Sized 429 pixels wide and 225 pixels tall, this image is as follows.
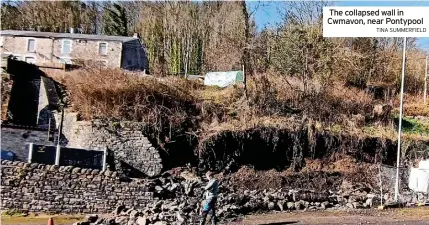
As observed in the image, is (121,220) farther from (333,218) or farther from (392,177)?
(392,177)

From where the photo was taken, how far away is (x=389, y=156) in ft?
98.1

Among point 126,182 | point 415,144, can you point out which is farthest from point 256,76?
point 126,182

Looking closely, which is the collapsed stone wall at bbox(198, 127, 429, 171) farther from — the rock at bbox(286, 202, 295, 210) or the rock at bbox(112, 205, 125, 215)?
the rock at bbox(112, 205, 125, 215)

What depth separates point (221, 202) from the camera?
20.5 metres

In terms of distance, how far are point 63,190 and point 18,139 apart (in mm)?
4625

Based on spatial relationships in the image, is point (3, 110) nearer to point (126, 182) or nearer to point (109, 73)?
point (109, 73)

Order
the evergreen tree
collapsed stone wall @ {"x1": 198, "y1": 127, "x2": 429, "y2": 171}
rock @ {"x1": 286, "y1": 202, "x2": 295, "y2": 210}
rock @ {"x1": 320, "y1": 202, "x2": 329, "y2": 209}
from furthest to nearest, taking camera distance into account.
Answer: the evergreen tree, collapsed stone wall @ {"x1": 198, "y1": 127, "x2": 429, "y2": 171}, rock @ {"x1": 320, "y1": 202, "x2": 329, "y2": 209}, rock @ {"x1": 286, "y1": 202, "x2": 295, "y2": 210}

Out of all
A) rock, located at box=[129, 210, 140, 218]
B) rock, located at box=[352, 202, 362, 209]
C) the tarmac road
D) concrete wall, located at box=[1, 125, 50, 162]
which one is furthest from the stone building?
rock, located at box=[129, 210, 140, 218]

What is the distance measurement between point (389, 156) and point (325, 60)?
26.7 feet

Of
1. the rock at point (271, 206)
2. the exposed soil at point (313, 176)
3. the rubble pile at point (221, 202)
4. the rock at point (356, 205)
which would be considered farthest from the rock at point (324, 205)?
the exposed soil at point (313, 176)

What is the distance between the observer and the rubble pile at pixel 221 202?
1744cm

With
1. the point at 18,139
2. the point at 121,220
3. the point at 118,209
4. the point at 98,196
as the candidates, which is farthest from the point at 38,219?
the point at 18,139
